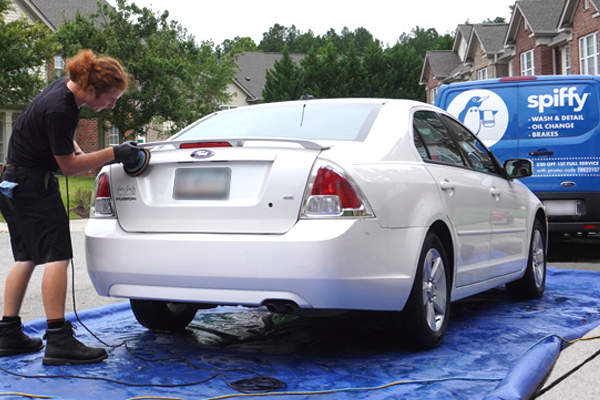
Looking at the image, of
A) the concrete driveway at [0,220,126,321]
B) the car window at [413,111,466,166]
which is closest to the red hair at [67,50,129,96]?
the car window at [413,111,466,166]

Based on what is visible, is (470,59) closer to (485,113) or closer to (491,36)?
(491,36)

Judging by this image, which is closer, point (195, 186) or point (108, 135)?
point (195, 186)

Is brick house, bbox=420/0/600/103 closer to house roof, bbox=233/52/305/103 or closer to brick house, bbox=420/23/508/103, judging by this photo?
brick house, bbox=420/23/508/103

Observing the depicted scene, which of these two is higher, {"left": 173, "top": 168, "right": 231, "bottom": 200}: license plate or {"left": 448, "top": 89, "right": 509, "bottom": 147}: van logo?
{"left": 448, "top": 89, "right": 509, "bottom": 147}: van logo

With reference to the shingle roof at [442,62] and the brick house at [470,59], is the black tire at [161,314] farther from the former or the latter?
the shingle roof at [442,62]

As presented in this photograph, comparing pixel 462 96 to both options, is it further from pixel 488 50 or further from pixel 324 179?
pixel 488 50

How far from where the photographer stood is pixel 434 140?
530cm

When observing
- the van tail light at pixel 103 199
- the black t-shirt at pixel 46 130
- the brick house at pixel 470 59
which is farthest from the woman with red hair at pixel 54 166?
the brick house at pixel 470 59

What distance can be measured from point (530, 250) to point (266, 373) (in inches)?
129

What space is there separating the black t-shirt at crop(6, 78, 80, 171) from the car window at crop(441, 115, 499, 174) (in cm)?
258

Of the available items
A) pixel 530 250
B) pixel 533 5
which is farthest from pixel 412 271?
pixel 533 5

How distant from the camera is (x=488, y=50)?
153 ft

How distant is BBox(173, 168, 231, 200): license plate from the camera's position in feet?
14.1

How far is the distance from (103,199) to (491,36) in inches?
1846
